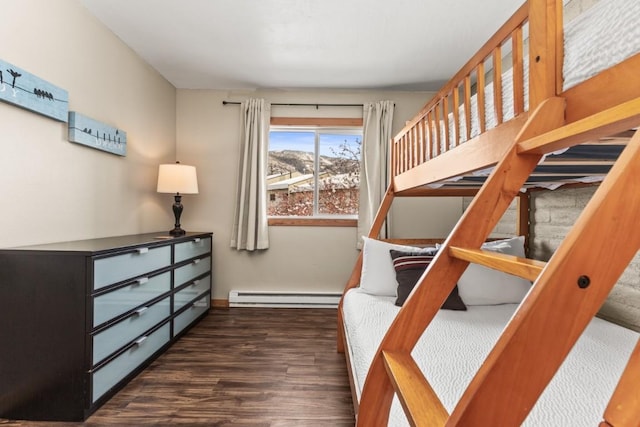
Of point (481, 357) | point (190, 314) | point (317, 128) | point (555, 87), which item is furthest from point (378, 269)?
point (317, 128)

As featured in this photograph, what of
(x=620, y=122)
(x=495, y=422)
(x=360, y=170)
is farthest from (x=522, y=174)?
(x=360, y=170)

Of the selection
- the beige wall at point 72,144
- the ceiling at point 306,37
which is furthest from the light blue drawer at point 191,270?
the ceiling at point 306,37

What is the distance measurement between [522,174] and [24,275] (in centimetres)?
212

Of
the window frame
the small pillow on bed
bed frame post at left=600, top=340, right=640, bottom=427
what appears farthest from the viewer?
the window frame

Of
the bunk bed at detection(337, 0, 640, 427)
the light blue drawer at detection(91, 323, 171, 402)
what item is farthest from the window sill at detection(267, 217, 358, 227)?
the bunk bed at detection(337, 0, 640, 427)

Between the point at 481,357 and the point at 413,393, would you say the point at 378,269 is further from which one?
the point at 413,393

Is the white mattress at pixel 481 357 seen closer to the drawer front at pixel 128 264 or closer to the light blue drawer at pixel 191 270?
the drawer front at pixel 128 264

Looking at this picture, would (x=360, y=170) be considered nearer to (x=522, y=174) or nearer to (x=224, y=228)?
(x=224, y=228)

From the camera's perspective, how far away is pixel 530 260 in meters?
0.67

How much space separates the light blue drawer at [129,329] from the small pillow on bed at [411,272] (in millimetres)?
1567

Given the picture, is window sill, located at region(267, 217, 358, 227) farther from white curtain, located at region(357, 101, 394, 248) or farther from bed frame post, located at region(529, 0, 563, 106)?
bed frame post, located at region(529, 0, 563, 106)

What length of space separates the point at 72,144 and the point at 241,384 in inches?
71.2

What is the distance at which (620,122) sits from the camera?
0.54 m

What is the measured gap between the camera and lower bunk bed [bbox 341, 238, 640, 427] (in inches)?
39.9
